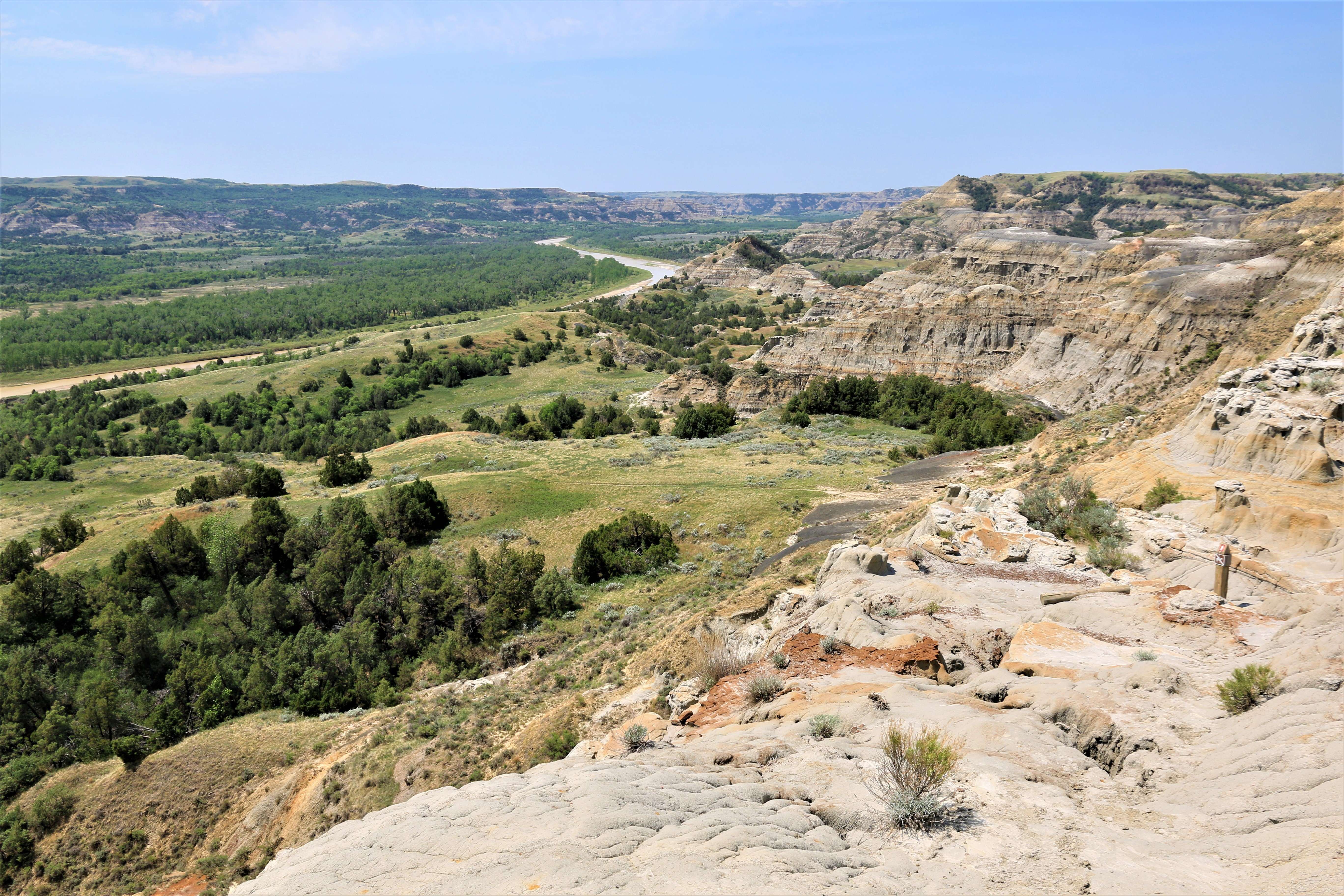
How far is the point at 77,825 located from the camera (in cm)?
1891

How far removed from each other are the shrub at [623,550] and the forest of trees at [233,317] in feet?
413

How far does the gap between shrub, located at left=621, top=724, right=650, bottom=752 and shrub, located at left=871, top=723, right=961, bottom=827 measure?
5349 millimetres

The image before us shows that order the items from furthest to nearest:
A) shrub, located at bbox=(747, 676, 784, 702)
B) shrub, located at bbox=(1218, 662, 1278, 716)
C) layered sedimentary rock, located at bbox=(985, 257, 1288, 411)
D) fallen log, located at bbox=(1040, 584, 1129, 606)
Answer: layered sedimentary rock, located at bbox=(985, 257, 1288, 411)
fallen log, located at bbox=(1040, 584, 1129, 606)
shrub, located at bbox=(747, 676, 784, 702)
shrub, located at bbox=(1218, 662, 1278, 716)

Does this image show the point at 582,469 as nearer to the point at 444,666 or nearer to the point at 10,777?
the point at 444,666

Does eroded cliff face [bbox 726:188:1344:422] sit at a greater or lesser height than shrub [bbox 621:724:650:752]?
greater

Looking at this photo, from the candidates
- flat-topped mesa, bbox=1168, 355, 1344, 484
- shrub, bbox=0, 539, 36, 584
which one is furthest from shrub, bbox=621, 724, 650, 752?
shrub, bbox=0, 539, 36, 584

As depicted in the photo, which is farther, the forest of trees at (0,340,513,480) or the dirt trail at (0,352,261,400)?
the dirt trail at (0,352,261,400)

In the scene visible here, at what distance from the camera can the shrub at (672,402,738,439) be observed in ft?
200

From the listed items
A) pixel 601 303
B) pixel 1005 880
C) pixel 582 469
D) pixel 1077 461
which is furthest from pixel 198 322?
pixel 1005 880

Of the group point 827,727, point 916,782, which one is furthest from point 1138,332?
point 916,782

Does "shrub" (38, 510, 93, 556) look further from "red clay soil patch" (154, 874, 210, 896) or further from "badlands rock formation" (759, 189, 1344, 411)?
"badlands rock formation" (759, 189, 1344, 411)

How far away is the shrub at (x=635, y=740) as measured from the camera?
44.7 ft

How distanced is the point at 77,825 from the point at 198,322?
149 m

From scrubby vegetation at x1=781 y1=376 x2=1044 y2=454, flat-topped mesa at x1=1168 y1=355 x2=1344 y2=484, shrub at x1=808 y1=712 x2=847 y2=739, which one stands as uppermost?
flat-topped mesa at x1=1168 y1=355 x2=1344 y2=484
